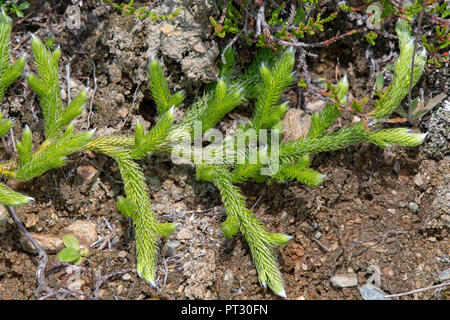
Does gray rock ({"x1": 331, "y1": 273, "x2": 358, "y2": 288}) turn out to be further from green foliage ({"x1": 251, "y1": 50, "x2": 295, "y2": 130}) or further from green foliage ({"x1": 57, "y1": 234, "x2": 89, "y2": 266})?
green foliage ({"x1": 57, "y1": 234, "x2": 89, "y2": 266})

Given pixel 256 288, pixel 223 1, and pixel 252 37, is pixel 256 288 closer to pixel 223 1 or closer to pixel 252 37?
pixel 252 37

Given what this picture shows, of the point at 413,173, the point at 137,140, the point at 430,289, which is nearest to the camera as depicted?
the point at 430,289

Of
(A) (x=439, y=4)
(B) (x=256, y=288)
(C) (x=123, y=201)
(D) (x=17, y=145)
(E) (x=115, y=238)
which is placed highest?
(A) (x=439, y=4)

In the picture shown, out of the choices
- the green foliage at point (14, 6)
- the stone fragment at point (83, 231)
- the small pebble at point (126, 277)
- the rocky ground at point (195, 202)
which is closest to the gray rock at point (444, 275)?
the rocky ground at point (195, 202)

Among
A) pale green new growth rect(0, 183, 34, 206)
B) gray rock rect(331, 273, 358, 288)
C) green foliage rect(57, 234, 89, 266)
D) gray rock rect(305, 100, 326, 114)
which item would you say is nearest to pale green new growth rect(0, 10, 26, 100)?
pale green new growth rect(0, 183, 34, 206)

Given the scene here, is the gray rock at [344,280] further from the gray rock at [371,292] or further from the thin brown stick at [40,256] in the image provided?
the thin brown stick at [40,256]

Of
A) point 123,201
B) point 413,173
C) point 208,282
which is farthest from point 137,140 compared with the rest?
point 413,173
